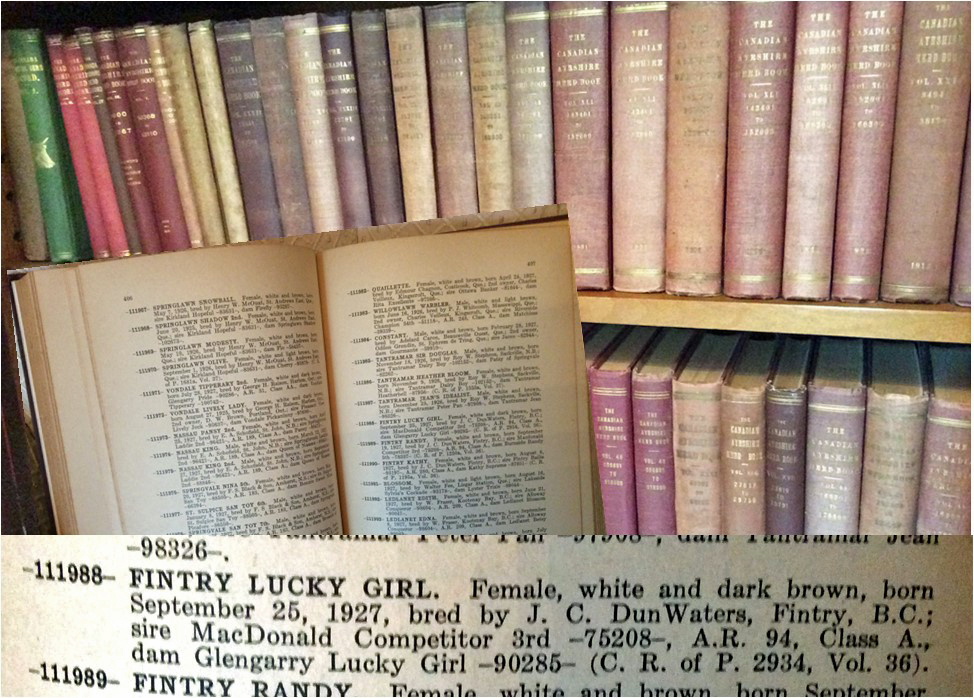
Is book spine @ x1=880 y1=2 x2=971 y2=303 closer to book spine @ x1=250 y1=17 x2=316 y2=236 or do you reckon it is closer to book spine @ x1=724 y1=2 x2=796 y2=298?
book spine @ x1=724 y1=2 x2=796 y2=298

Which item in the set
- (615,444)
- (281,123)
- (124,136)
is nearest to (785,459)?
(615,444)

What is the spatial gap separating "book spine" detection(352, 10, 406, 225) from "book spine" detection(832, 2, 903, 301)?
1.02 feet

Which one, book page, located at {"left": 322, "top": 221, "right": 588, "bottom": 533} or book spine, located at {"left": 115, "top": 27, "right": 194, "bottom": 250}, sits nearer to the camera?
book page, located at {"left": 322, "top": 221, "right": 588, "bottom": 533}

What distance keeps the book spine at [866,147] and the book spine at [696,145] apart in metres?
0.08

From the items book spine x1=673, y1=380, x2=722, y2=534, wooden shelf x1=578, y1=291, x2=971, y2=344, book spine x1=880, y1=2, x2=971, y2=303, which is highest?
book spine x1=880, y1=2, x2=971, y2=303

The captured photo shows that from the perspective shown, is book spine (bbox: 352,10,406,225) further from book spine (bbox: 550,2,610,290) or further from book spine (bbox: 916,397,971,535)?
book spine (bbox: 916,397,971,535)

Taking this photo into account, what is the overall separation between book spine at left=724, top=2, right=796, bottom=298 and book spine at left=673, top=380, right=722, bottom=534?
0.27ft

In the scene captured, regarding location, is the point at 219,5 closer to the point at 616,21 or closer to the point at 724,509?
the point at 616,21

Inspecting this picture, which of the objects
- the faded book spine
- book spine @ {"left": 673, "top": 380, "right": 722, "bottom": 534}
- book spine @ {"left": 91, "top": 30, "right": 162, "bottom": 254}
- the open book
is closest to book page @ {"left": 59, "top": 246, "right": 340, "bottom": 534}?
the open book

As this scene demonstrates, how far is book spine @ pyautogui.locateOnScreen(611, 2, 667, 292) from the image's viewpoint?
1.49ft

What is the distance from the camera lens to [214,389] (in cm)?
→ 37

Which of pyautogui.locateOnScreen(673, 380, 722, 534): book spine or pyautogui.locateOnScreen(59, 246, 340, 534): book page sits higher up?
pyautogui.locateOnScreen(59, 246, 340, 534): book page

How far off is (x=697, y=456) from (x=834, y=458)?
0.30ft

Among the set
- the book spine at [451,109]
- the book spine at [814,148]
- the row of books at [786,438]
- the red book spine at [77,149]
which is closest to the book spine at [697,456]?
the row of books at [786,438]
